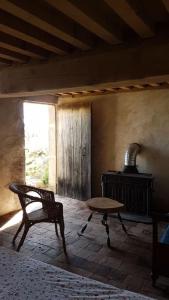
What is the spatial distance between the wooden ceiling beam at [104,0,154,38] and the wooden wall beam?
16 centimetres

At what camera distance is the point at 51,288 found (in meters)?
1.38

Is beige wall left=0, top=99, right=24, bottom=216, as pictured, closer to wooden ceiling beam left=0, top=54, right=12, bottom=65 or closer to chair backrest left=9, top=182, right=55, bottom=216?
chair backrest left=9, top=182, right=55, bottom=216

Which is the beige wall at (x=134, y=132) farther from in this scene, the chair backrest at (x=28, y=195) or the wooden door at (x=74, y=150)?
the chair backrest at (x=28, y=195)

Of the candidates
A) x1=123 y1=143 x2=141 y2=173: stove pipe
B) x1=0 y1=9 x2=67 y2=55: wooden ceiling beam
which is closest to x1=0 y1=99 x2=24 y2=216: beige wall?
x1=123 y1=143 x2=141 y2=173: stove pipe

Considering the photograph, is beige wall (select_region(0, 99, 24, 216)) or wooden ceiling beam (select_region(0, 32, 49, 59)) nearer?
wooden ceiling beam (select_region(0, 32, 49, 59))

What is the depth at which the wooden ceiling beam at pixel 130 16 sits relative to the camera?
1.43 m

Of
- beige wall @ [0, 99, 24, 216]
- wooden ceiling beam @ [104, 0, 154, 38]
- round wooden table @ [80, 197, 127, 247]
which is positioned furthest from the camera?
beige wall @ [0, 99, 24, 216]

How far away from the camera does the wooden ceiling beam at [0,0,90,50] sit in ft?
4.87

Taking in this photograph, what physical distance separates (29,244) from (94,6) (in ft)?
9.29

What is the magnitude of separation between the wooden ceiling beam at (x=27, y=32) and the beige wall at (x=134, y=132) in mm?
2649

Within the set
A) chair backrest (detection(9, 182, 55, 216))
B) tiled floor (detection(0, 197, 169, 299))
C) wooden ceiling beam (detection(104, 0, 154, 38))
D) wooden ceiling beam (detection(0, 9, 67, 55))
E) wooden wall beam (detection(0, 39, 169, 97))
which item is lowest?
tiled floor (detection(0, 197, 169, 299))

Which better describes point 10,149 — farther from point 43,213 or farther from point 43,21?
point 43,21

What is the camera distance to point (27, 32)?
1.95 m

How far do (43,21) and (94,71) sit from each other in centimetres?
78
